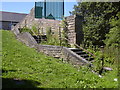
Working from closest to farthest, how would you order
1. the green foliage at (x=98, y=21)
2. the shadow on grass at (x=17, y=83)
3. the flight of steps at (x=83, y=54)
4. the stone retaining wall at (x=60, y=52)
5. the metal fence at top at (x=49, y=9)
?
1. the shadow on grass at (x=17, y=83)
2. the stone retaining wall at (x=60, y=52)
3. the flight of steps at (x=83, y=54)
4. the green foliage at (x=98, y=21)
5. the metal fence at top at (x=49, y=9)

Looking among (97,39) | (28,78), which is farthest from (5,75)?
(97,39)

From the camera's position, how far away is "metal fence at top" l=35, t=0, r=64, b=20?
48.4 ft

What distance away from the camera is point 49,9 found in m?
15.1

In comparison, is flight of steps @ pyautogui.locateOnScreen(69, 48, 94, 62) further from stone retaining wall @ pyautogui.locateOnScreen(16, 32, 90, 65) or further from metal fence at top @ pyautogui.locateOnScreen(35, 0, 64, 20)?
metal fence at top @ pyautogui.locateOnScreen(35, 0, 64, 20)

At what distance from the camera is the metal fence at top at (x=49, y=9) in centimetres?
1476

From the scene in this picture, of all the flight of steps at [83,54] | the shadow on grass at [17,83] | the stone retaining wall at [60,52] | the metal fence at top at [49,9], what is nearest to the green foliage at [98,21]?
the flight of steps at [83,54]

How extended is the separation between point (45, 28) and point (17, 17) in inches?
818

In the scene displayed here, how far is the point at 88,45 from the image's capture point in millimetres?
11734

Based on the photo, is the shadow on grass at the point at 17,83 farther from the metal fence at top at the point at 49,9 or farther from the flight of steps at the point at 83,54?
the metal fence at top at the point at 49,9

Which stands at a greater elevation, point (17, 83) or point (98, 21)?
point (98, 21)

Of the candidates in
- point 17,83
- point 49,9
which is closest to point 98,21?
point 49,9

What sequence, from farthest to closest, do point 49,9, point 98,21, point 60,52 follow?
point 49,9 < point 98,21 < point 60,52

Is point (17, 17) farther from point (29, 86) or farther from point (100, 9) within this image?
point (29, 86)

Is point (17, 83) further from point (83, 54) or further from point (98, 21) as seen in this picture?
point (98, 21)
